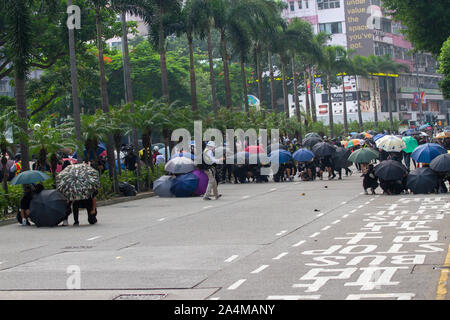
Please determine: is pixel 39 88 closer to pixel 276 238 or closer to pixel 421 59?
pixel 276 238

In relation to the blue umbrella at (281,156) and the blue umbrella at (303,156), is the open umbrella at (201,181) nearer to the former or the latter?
the blue umbrella at (303,156)

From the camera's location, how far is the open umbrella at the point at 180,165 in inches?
1201

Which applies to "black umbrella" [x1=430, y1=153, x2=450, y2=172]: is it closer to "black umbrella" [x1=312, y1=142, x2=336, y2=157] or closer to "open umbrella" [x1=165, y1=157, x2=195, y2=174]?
"open umbrella" [x1=165, y1=157, x2=195, y2=174]

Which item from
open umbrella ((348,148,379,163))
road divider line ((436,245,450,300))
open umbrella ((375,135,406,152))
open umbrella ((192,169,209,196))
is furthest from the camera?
open umbrella ((375,135,406,152))

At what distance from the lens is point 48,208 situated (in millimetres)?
21312

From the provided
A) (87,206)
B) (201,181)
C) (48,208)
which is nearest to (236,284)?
(87,206)

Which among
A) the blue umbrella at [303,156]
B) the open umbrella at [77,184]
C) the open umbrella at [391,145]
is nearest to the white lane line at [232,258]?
the open umbrella at [77,184]

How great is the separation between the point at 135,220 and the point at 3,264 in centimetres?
819

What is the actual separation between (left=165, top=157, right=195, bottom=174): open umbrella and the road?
4.98 m

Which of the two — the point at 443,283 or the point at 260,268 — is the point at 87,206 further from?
the point at 443,283

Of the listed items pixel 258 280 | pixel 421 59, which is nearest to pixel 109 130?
pixel 258 280

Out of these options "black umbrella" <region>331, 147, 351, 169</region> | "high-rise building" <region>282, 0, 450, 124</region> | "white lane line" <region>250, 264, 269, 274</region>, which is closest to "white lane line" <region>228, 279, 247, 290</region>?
"white lane line" <region>250, 264, 269, 274</region>

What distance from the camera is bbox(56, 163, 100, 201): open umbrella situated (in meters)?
20.7

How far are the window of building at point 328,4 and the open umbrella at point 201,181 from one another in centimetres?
9547
